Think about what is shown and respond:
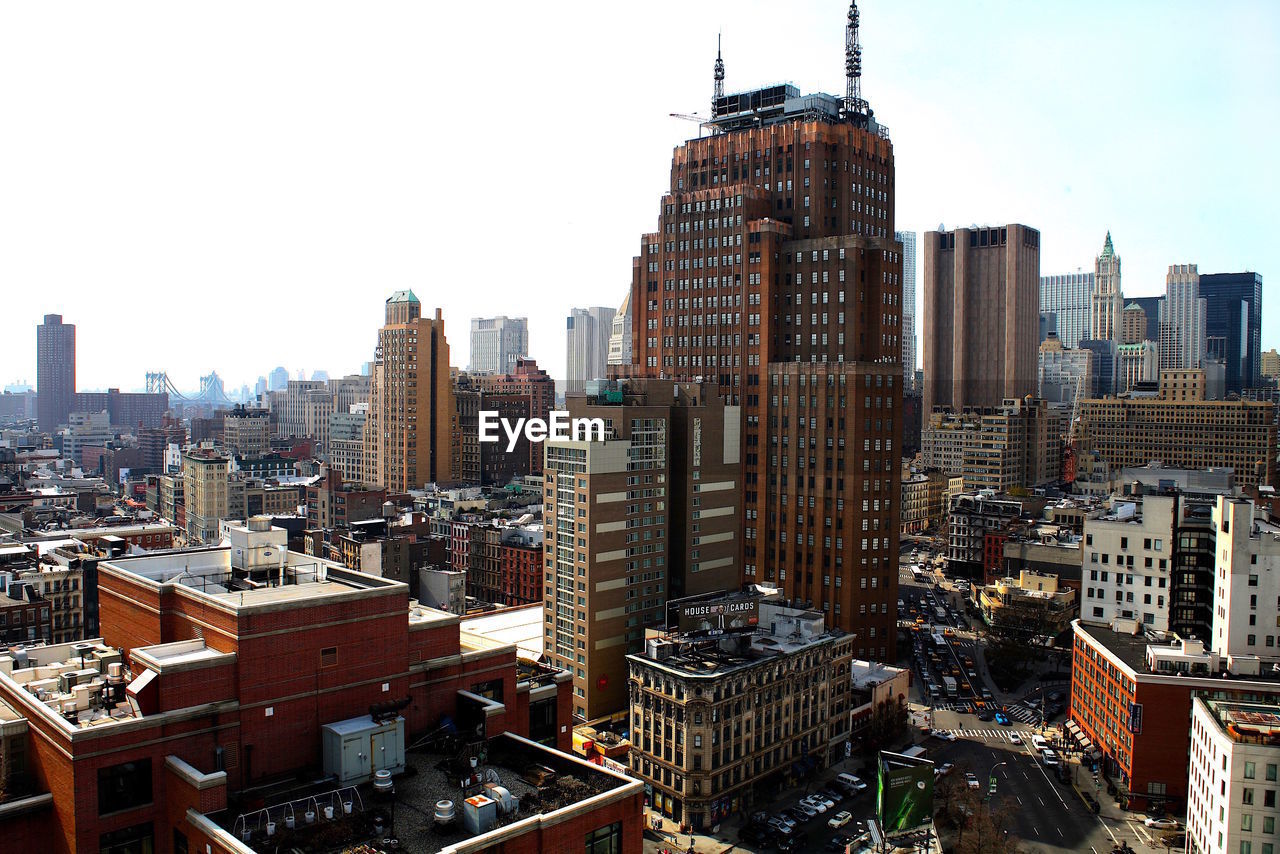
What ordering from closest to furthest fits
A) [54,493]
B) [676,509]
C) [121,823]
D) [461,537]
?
[121,823], [676,509], [461,537], [54,493]

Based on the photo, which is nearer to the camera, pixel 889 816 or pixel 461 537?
pixel 889 816

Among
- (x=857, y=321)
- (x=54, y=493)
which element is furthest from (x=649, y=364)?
(x=54, y=493)

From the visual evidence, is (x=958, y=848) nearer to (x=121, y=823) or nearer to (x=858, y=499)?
(x=858, y=499)

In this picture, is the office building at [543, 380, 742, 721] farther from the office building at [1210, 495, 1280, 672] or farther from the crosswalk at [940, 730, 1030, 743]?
the office building at [1210, 495, 1280, 672]

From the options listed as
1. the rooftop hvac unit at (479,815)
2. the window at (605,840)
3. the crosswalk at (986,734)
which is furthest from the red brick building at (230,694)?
the crosswalk at (986,734)

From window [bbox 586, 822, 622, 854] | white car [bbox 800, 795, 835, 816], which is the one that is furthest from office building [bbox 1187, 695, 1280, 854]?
window [bbox 586, 822, 622, 854]

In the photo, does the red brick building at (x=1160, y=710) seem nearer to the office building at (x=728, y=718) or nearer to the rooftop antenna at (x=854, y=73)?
the office building at (x=728, y=718)
